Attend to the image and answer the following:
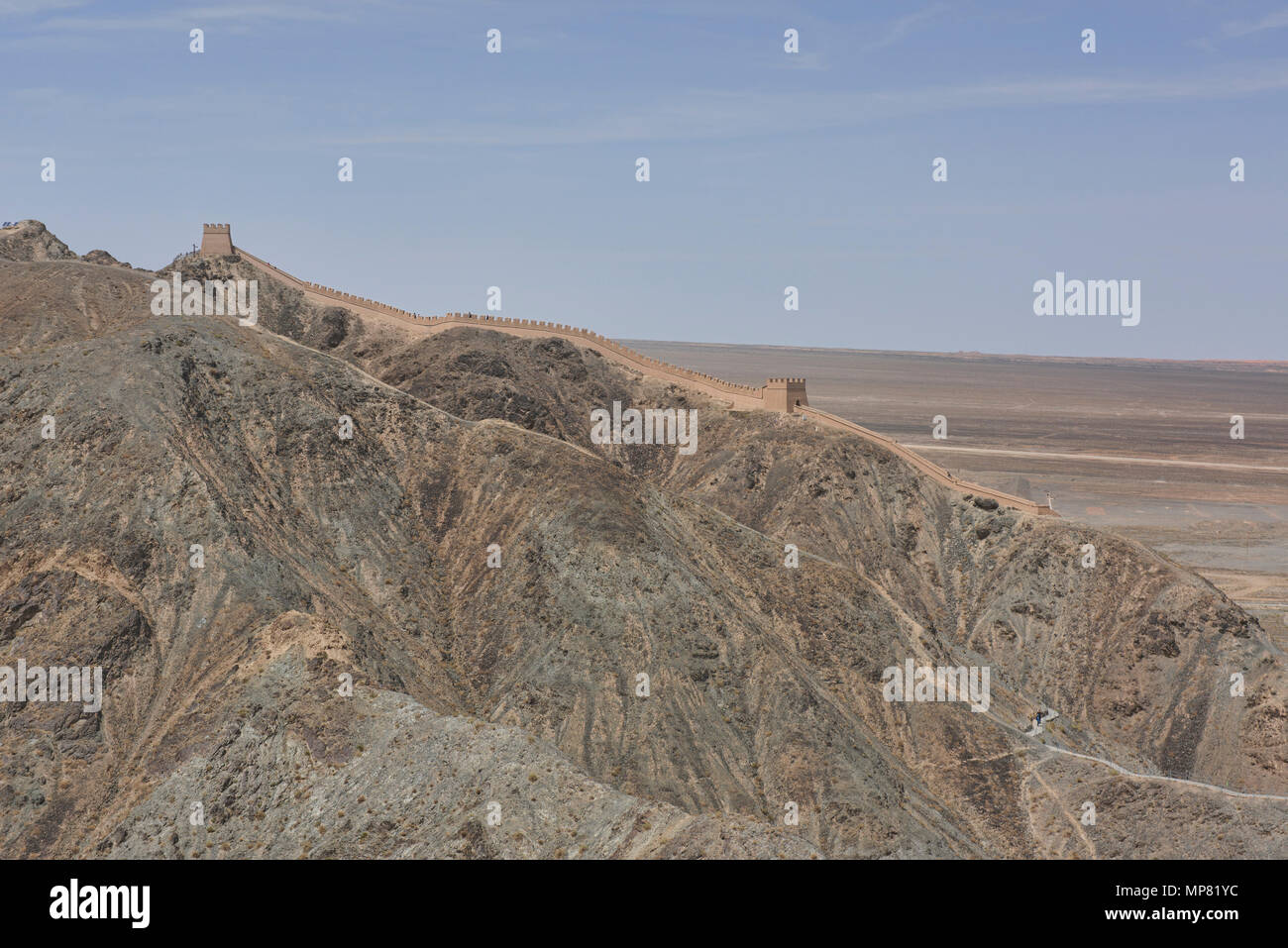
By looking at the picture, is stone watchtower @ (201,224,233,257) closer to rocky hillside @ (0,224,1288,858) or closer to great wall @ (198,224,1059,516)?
great wall @ (198,224,1059,516)

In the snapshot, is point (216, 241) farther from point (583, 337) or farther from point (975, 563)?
point (975, 563)

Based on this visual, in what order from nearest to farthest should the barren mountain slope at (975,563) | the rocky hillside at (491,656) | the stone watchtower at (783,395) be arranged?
the rocky hillside at (491,656) → the barren mountain slope at (975,563) → the stone watchtower at (783,395)

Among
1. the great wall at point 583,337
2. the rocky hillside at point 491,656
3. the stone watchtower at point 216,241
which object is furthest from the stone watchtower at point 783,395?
the stone watchtower at point 216,241

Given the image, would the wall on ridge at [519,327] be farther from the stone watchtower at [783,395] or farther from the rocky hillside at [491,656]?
the rocky hillside at [491,656]

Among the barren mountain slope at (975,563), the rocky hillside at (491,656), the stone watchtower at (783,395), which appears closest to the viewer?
the rocky hillside at (491,656)

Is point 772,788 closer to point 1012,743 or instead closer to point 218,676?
point 1012,743

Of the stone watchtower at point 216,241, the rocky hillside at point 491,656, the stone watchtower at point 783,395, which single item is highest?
the stone watchtower at point 216,241
